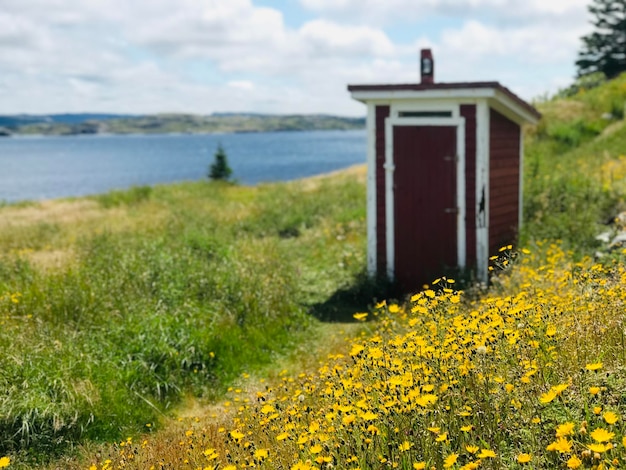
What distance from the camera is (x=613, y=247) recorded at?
841 cm

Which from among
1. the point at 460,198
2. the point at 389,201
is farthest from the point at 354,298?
the point at 460,198

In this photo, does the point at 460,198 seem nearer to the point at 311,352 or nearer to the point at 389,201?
the point at 389,201

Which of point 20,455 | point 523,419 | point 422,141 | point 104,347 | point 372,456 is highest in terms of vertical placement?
point 422,141

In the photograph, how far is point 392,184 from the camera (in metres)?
9.92

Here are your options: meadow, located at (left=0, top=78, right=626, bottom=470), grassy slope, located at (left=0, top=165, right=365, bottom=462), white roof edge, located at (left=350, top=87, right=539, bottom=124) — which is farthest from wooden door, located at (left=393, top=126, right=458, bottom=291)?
grassy slope, located at (left=0, top=165, right=365, bottom=462)

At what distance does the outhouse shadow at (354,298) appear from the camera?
31.5 feet

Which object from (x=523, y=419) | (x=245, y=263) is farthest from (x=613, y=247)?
(x=523, y=419)

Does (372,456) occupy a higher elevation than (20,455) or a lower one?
higher

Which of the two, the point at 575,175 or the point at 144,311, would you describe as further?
the point at 575,175

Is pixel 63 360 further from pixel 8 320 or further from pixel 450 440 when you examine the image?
pixel 450 440

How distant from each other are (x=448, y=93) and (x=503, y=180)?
1.87 m

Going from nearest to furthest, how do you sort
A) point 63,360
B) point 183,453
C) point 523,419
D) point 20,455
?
point 523,419 → point 183,453 → point 20,455 → point 63,360

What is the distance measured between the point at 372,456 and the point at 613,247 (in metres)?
6.18

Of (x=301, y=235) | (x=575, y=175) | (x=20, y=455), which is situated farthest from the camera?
(x=301, y=235)
